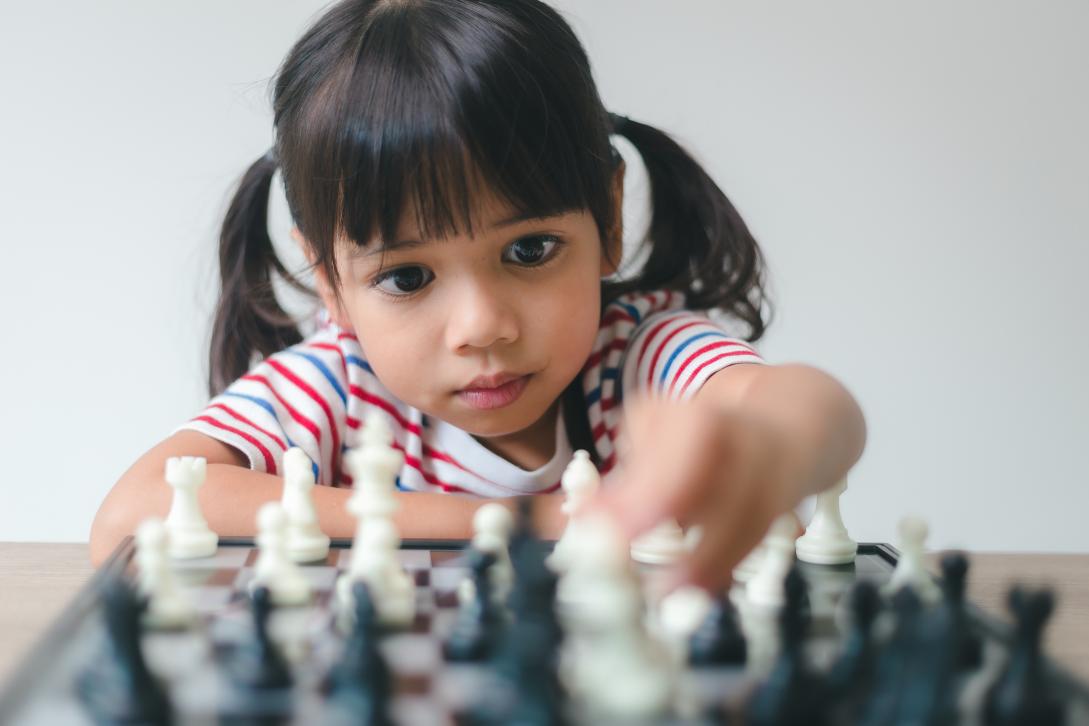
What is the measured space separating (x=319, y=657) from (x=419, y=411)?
0.85 m

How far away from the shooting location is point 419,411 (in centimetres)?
150

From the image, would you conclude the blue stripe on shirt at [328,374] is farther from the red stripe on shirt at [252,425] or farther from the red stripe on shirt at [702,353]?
the red stripe on shirt at [702,353]

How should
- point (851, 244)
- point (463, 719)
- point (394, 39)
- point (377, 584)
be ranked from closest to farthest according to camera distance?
point (463, 719)
point (377, 584)
point (394, 39)
point (851, 244)

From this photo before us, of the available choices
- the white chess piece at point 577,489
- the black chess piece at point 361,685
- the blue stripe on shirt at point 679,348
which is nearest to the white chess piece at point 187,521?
the white chess piece at point 577,489

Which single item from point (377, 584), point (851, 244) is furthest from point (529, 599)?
point (851, 244)

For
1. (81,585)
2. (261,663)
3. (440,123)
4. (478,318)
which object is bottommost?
(81,585)

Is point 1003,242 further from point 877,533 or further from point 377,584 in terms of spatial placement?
point 377,584

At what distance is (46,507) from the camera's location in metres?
2.73

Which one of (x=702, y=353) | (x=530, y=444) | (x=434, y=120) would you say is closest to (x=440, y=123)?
(x=434, y=120)

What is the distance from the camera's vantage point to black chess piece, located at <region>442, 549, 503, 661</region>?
653mm

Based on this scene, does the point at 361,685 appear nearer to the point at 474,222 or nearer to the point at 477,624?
the point at 477,624

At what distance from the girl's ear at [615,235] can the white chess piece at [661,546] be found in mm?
465

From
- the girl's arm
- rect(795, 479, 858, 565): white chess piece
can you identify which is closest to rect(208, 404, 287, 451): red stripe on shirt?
the girl's arm

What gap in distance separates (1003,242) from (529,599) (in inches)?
93.3
